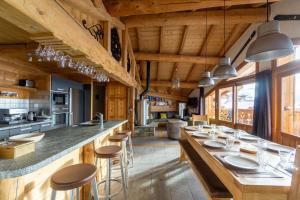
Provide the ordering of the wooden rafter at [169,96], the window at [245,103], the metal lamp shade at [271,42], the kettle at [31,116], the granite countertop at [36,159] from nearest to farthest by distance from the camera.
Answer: the granite countertop at [36,159]
the metal lamp shade at [271,42]
the kettle at [31,116]
the window at [245,103]
the wooden rafter at [169,96]

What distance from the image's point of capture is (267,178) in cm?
126

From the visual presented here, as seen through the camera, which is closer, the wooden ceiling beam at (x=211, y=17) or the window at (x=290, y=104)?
the window at (x=290, y=104)

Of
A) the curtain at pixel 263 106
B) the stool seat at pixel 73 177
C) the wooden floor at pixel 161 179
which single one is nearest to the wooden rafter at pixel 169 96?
the wooden floor at pixel 161 179

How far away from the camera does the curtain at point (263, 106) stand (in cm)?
371

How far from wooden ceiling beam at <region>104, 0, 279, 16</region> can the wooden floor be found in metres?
2.89

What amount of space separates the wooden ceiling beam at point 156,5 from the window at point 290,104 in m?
1.67

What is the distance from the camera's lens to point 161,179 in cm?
287

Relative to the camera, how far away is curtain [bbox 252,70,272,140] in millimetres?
3713

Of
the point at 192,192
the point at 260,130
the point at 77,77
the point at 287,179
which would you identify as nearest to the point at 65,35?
the point at 287,179

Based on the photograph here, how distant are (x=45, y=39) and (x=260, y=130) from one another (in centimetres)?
435

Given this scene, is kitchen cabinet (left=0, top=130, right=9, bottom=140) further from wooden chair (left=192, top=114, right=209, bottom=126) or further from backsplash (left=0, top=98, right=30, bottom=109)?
wooden chair (left=192, top=114, right=209, bottom=126)

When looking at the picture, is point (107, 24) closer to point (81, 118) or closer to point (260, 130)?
point (81, 118)

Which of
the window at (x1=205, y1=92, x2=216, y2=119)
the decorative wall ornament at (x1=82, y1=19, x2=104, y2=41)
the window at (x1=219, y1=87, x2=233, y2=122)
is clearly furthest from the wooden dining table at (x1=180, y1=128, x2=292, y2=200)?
the window at (x1=205, y1=92, x2=216, y2=119)

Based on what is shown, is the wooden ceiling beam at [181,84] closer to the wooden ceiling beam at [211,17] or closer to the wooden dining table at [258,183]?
the wooden ceiling beam at [211,17]
